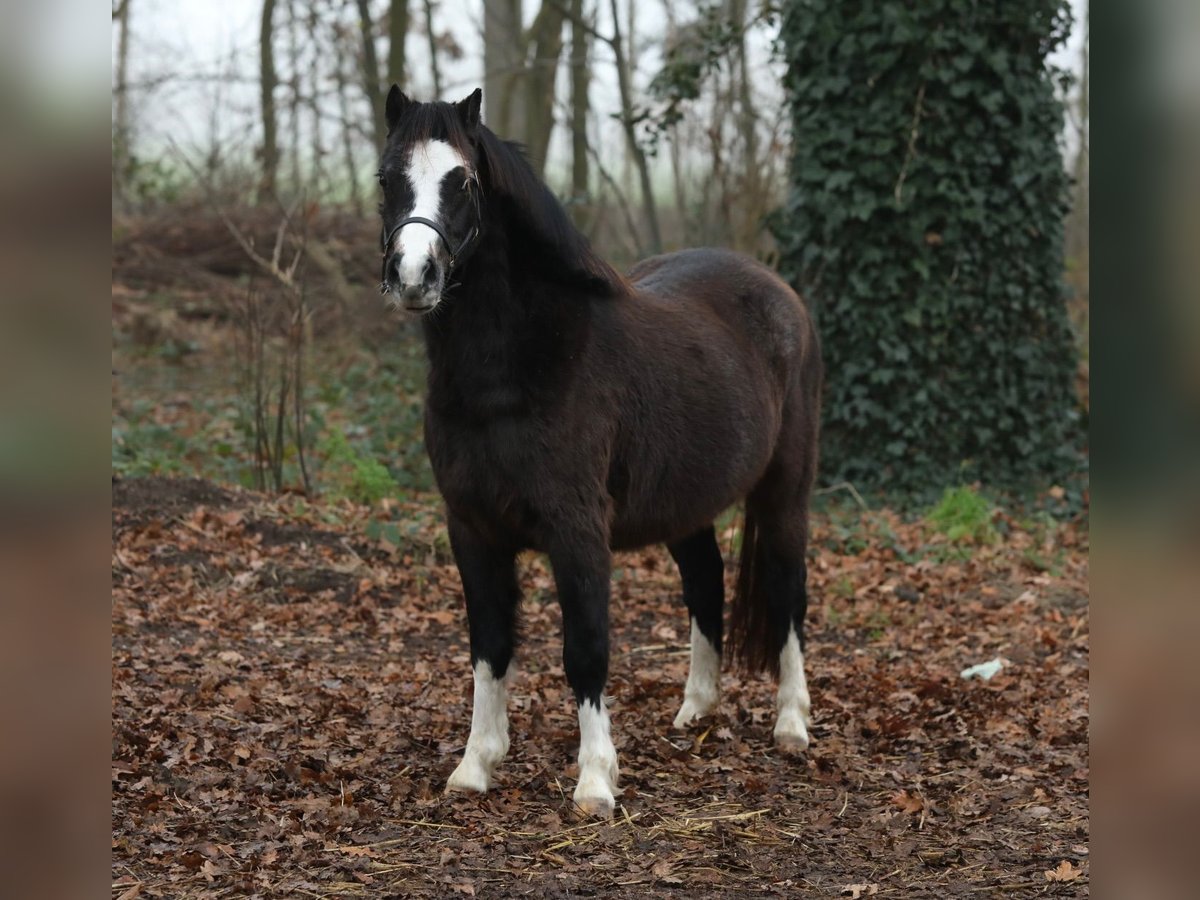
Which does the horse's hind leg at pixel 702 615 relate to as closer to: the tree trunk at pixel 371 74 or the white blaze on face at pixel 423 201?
the white blaze on face at pixel 423 201

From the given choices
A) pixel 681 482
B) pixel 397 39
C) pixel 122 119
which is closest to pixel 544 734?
pixel 681 482

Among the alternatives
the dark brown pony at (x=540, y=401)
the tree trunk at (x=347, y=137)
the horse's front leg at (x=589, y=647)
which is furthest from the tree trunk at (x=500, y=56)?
the horse's front leg at (x=589, y=647)

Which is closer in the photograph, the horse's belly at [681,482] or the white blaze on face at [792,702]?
the horse's belly at [681,482]

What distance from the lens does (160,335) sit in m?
13.7

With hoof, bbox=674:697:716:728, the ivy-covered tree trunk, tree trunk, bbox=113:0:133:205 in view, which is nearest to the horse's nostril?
hoof, bbox=674:697:716:728

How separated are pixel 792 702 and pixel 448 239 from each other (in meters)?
2.55

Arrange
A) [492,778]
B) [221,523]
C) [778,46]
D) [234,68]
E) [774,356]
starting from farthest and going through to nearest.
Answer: [234,68]
[778,46]
[221,523]
[774,356]
[492,778]

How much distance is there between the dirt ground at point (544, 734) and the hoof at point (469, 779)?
7 cm

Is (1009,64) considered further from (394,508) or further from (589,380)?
(589,380)

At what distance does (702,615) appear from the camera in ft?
17.8

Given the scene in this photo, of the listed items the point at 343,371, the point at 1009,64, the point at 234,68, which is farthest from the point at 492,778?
the point at 234,68

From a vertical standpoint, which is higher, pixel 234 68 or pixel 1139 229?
pixel 234 68

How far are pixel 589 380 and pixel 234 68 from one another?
41.2 ft

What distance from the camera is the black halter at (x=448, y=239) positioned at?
374 cm
